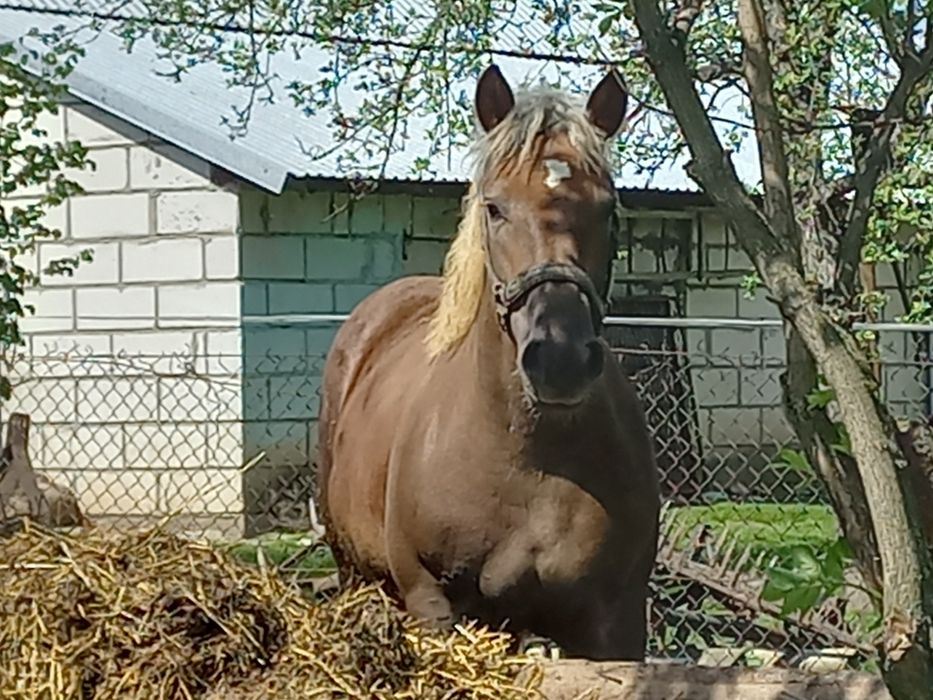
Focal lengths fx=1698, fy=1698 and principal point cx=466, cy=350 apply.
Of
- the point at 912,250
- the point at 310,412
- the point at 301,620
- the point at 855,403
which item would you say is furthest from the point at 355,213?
the point at 855,403

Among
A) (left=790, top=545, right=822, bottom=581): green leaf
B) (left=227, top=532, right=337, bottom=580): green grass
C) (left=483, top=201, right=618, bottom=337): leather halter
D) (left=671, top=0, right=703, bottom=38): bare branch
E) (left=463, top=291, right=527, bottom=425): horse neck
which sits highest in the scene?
(left=671, top=0, right=703, bottom=38): bare branch

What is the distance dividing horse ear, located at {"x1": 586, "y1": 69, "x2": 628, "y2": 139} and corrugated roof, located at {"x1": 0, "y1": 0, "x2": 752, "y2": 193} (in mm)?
5830

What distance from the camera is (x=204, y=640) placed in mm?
2984

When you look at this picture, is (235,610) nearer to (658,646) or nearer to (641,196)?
(658,646)

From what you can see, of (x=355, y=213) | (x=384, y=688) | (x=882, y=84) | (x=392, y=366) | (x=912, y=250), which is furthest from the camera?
(x=355, y=213)

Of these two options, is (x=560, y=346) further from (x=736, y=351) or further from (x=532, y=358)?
(x=736, y=351)

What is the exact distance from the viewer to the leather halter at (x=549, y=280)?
355 cm

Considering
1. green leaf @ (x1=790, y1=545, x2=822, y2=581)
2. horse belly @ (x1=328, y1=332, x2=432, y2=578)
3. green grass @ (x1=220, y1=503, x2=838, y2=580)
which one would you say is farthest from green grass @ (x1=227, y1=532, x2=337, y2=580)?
green leaf @ (x1=790, y1=545, x2=822, y2=581)

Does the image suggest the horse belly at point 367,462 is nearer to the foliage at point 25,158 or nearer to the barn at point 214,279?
the foliage at point 25,158

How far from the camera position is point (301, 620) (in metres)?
3.12

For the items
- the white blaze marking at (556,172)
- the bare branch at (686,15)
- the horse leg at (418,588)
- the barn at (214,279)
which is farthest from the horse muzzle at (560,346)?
the barn at (214,279)

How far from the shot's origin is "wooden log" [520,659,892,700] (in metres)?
2.95

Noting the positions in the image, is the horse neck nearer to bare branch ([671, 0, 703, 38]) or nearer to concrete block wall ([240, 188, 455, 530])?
bare branch ([671, 0, 703, 38])

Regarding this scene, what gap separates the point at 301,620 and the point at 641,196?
8.98m
